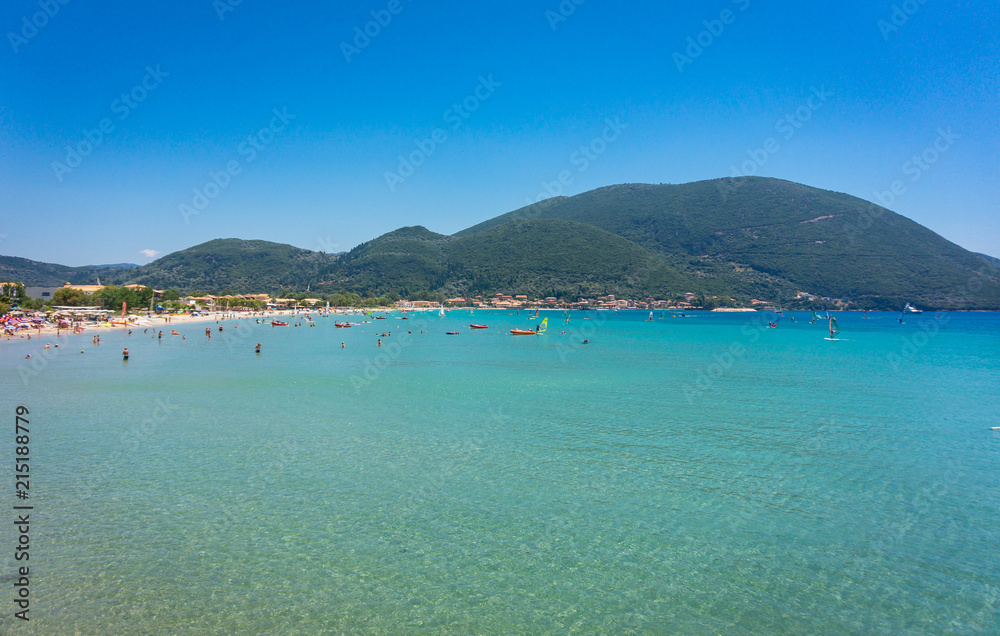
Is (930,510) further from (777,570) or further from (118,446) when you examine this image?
(118,446)

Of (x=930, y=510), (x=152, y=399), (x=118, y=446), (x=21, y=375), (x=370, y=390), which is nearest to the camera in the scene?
(x=930, y=510)

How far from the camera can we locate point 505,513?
10.9 m

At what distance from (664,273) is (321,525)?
19727 cm

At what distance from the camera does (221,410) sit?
20.8m

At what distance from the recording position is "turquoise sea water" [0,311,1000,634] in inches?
291

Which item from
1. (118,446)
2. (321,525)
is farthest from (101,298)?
(321,525)

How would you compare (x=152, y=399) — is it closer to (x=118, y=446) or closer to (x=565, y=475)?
(x=118, y=446)

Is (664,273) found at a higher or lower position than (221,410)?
higher

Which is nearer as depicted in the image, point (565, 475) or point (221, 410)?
point (565, 475)

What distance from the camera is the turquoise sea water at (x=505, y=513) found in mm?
7402

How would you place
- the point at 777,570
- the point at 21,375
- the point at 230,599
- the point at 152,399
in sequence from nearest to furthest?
the point at 230,599 < the point at 777,570 < the point at 152,399 < the point at 21,375

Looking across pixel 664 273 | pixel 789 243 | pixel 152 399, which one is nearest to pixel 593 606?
pixel 152 399

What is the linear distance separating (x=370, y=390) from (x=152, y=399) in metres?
9.12

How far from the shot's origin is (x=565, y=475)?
43.5 feet
